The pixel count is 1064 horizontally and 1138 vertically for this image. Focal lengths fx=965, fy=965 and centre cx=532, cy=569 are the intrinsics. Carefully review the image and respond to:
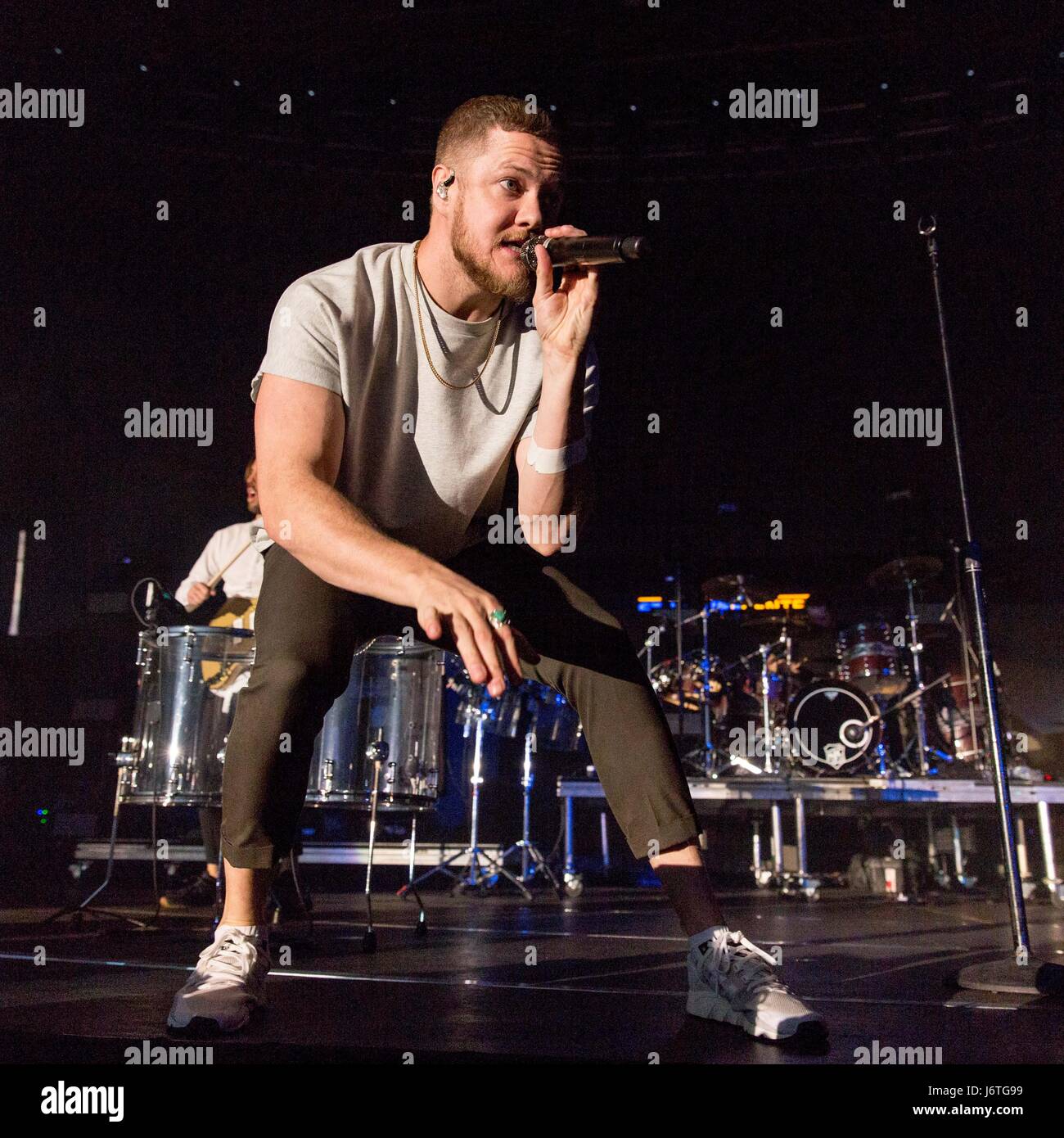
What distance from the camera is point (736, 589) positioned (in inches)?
269

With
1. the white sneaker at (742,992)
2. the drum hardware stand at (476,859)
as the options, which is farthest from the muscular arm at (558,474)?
the drum hardware stand at (476,859)

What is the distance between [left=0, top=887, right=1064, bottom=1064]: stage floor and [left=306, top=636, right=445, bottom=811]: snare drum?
472 mm

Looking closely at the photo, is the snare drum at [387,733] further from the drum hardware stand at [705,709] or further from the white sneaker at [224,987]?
the drum hardware stand at [705,709]

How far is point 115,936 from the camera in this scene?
116 inches

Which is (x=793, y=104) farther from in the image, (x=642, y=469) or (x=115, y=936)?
(x=115, y=936)

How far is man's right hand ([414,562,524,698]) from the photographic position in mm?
1102

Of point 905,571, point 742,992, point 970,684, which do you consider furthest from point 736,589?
point 742,992

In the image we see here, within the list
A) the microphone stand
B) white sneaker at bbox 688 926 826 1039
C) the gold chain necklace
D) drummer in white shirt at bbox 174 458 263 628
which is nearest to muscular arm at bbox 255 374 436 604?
the gold chain necklace

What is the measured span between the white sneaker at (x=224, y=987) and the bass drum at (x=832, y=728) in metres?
5.85

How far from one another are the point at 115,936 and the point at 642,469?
6.12 m

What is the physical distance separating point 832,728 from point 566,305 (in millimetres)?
6459

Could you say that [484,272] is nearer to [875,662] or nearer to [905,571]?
[905,571]
